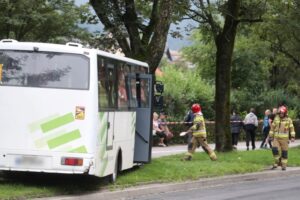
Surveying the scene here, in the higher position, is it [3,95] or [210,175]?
[3,95]

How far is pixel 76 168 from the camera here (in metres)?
12.3

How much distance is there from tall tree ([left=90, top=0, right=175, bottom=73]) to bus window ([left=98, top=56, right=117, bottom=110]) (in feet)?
12.6

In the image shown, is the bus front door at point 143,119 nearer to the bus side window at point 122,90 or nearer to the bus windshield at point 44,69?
the bus side window at point 122,90

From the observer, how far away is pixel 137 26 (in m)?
19.0

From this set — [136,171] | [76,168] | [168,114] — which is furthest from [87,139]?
[168,114]

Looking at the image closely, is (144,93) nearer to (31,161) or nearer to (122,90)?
(122,90)

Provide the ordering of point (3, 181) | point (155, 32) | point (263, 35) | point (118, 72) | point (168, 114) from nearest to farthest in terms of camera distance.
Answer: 1. point (3, 181)
2. point (118, 72)
3. point (155, 32)
4. point (263, 35)
5. point (168, 114)

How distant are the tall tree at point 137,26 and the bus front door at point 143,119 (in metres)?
1.39

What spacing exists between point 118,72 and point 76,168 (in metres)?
3.21

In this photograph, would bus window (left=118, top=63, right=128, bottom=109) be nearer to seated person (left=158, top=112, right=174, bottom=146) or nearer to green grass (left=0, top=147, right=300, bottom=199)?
green grass (left=0, top=147, right=300, bottom=199)

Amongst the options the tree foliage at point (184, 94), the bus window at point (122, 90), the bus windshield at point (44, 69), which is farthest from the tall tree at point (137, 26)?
the tree foliage at point (184, 94)

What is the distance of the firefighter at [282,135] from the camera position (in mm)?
19255

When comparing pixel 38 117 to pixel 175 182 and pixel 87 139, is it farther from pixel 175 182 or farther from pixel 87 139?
pixel 175 182

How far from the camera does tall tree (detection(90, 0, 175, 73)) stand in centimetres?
1788
